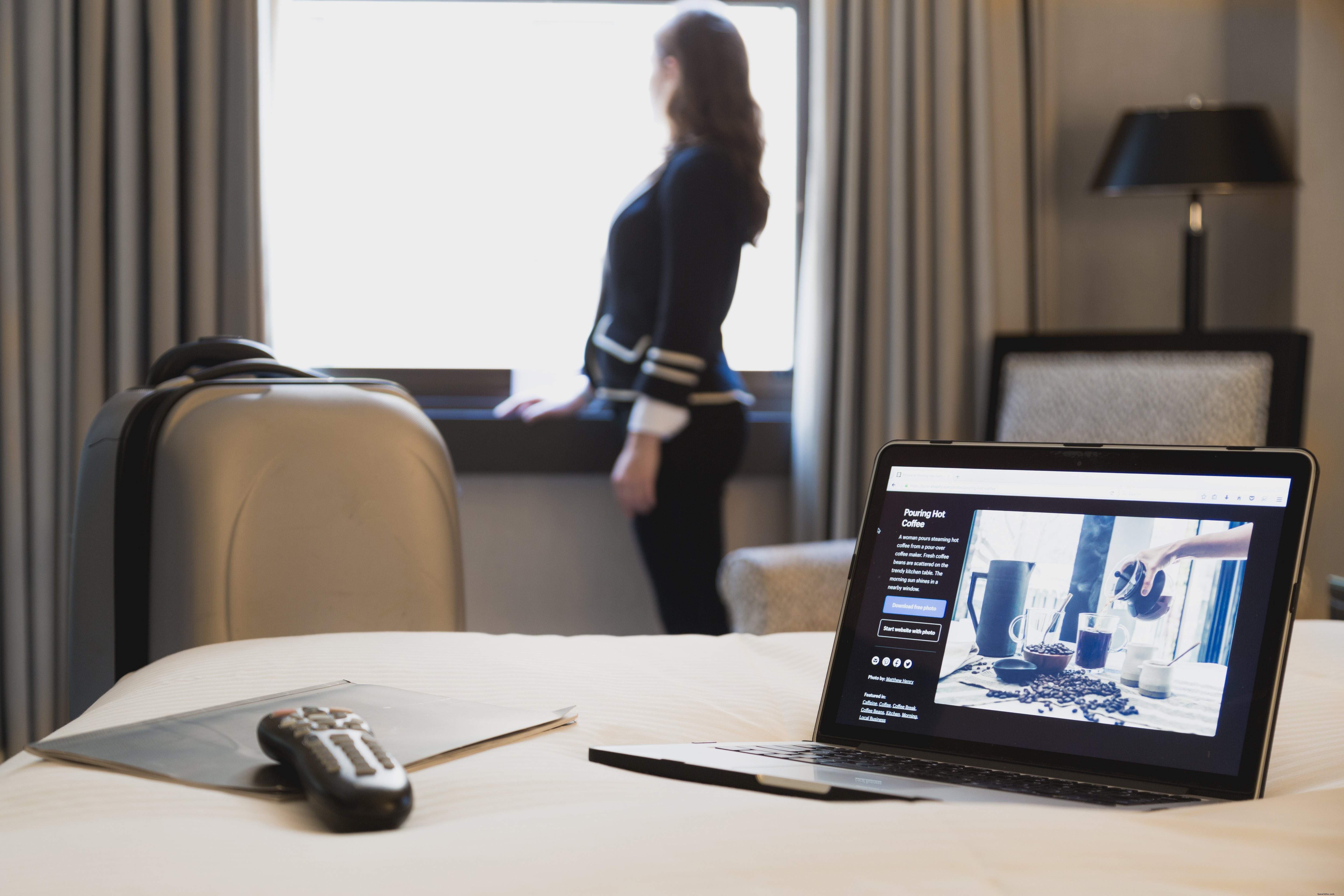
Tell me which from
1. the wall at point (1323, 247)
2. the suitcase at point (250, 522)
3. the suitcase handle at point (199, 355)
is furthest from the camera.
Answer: the wall at point (1323, 247)

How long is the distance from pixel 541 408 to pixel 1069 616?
1.90 meters

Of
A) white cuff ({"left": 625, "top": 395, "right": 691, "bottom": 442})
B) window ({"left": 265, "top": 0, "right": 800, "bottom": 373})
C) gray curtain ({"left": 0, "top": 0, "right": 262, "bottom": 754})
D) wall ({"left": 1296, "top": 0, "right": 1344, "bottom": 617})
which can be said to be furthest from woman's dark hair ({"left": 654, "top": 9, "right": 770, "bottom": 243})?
wall ({"left": 1296, "top": 0, "right": 1344, "bottom": 617})

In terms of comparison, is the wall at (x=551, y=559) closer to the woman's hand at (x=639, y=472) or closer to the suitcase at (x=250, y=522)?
the woman's hand at (x=639, y=472)

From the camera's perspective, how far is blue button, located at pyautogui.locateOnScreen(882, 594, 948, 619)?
665 mm

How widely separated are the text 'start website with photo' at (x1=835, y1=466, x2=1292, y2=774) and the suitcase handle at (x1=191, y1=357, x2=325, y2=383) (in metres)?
0.88

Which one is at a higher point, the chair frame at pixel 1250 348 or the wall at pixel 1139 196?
the wall at pixel 1139 196

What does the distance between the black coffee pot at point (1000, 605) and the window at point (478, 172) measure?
194 centimetres

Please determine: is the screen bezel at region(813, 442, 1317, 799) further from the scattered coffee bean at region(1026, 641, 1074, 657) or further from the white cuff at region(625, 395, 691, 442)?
the white cuff at region(625, 395, 691, 442)

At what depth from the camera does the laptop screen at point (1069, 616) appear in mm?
577

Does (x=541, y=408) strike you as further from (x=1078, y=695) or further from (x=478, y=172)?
(x=1078, y=695)

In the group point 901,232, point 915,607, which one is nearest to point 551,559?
point 901,232

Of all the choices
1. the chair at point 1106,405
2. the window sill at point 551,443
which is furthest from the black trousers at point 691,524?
the window sill at point 551,443

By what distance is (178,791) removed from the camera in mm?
519

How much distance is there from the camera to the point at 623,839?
1.39ft
